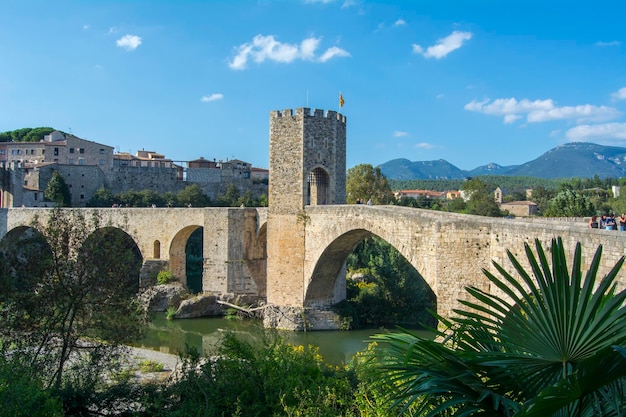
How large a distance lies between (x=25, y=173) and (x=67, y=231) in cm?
3522

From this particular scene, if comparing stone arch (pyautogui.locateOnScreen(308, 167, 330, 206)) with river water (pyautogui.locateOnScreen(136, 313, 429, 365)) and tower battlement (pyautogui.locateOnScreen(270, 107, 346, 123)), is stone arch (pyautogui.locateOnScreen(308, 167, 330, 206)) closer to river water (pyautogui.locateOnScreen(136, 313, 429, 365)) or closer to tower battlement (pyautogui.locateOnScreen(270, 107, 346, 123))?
tower battlement (pyautogui.locateOnScreen(270, 107, 346, 123))

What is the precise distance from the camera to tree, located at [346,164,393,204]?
3672cm

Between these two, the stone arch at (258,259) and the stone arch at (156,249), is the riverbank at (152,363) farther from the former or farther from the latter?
the stone arch at (156,249)

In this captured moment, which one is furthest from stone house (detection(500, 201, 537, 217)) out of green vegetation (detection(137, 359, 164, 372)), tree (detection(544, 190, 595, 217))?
green vegetation (detection(137, 359, 164, 372))

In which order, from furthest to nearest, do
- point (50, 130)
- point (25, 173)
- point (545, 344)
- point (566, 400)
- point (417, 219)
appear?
1. point (50, 130)
2. point (25, 173)
3. point (417, 219)
4. point (545, 344)
5. point (566, 400)

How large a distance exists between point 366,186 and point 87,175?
2211cm

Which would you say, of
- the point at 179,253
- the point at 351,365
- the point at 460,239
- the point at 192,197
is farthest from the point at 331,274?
the point at 192,197

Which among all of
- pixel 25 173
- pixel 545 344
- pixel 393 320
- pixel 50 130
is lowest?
pixel 393 320

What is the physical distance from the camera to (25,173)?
135 ft

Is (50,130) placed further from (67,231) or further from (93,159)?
(67,231)

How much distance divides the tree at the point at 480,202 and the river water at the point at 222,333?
28.9m

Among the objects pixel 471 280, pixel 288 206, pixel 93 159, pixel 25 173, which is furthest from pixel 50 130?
pixel 471 280

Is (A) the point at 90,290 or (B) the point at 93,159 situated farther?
(B) the point at 93,159

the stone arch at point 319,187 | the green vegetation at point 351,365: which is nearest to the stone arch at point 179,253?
the stone arch at point 319,187
